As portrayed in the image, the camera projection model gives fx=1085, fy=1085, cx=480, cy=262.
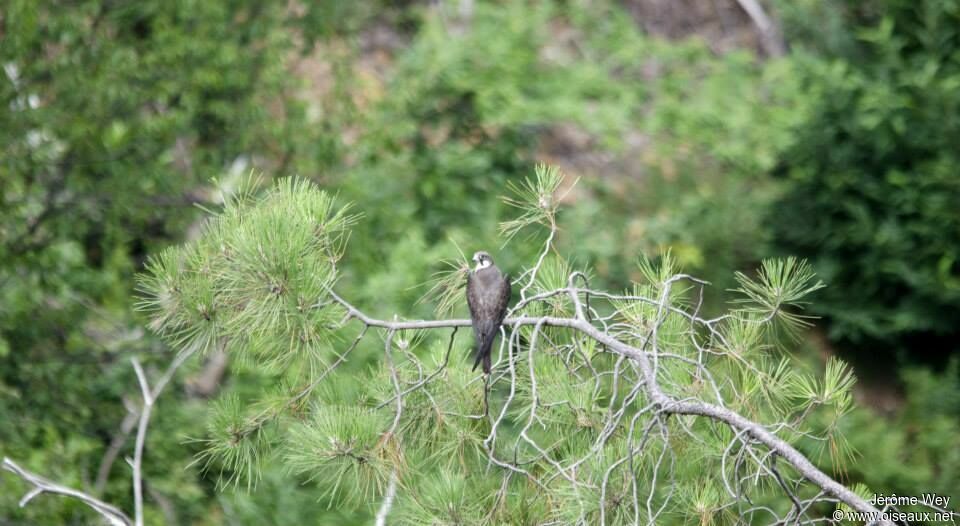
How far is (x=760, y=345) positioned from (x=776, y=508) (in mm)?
3420

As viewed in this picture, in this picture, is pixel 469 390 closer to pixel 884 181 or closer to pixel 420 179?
pixel 420 179

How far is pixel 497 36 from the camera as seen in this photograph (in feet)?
30.3

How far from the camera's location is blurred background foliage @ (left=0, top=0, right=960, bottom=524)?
230 inches

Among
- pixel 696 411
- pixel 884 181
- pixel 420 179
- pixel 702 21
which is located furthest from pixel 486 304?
pixel 702 21

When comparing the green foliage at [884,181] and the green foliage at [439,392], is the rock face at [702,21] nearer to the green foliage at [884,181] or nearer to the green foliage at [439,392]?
the green foliage at [884,181]

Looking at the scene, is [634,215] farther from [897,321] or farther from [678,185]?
[897,321]

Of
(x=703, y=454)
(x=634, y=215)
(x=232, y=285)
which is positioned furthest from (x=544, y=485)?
(x=634, y=215)

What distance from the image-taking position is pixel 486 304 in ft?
11.5

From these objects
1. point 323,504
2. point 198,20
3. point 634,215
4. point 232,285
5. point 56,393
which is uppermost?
point 232,285

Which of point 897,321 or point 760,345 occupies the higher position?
point 760,345

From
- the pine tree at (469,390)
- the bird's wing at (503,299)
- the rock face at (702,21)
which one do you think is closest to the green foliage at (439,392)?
the pine tree at (469,390)

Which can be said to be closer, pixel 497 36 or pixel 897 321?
pixel 897 321

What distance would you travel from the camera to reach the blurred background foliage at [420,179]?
5844 millimetres

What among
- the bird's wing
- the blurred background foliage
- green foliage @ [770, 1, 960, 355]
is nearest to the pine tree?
the bird's wing
